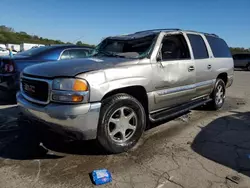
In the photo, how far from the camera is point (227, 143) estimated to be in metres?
3.82

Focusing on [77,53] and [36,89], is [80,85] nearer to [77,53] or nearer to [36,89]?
[36,89]

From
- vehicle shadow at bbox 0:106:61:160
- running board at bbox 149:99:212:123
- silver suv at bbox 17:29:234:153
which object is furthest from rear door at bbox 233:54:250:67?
vehicle shadow at bbox 0:106:61:160

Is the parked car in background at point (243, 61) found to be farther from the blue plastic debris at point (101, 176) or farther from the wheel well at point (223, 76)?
the blue plastic debris at point (101, 176)

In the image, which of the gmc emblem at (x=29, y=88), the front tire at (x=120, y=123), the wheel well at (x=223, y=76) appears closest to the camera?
the front tire at (x=120, y=123)

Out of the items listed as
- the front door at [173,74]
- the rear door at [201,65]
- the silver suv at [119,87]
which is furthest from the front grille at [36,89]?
the rear door at [201,65]

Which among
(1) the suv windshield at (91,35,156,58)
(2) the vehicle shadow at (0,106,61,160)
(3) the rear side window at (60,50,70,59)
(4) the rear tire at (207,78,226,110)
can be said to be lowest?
(2) the vehicle shadow at (0,106,61,160)

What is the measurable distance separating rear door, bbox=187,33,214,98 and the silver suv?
0.02 m

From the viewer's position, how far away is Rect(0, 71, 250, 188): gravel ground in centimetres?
270

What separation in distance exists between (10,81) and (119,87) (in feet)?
11.6

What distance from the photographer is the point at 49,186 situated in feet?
8.50

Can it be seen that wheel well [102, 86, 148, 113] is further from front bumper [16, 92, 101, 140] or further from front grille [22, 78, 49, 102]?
front grille [22, 78, 49, 102]

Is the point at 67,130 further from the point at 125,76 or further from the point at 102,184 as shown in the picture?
the point at 125,76

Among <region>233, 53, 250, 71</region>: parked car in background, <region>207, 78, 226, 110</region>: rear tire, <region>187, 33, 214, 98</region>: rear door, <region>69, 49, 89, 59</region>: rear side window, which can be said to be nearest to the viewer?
<region>187, 33, 214, 98</region>: rear door

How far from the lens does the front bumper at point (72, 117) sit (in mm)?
2814
